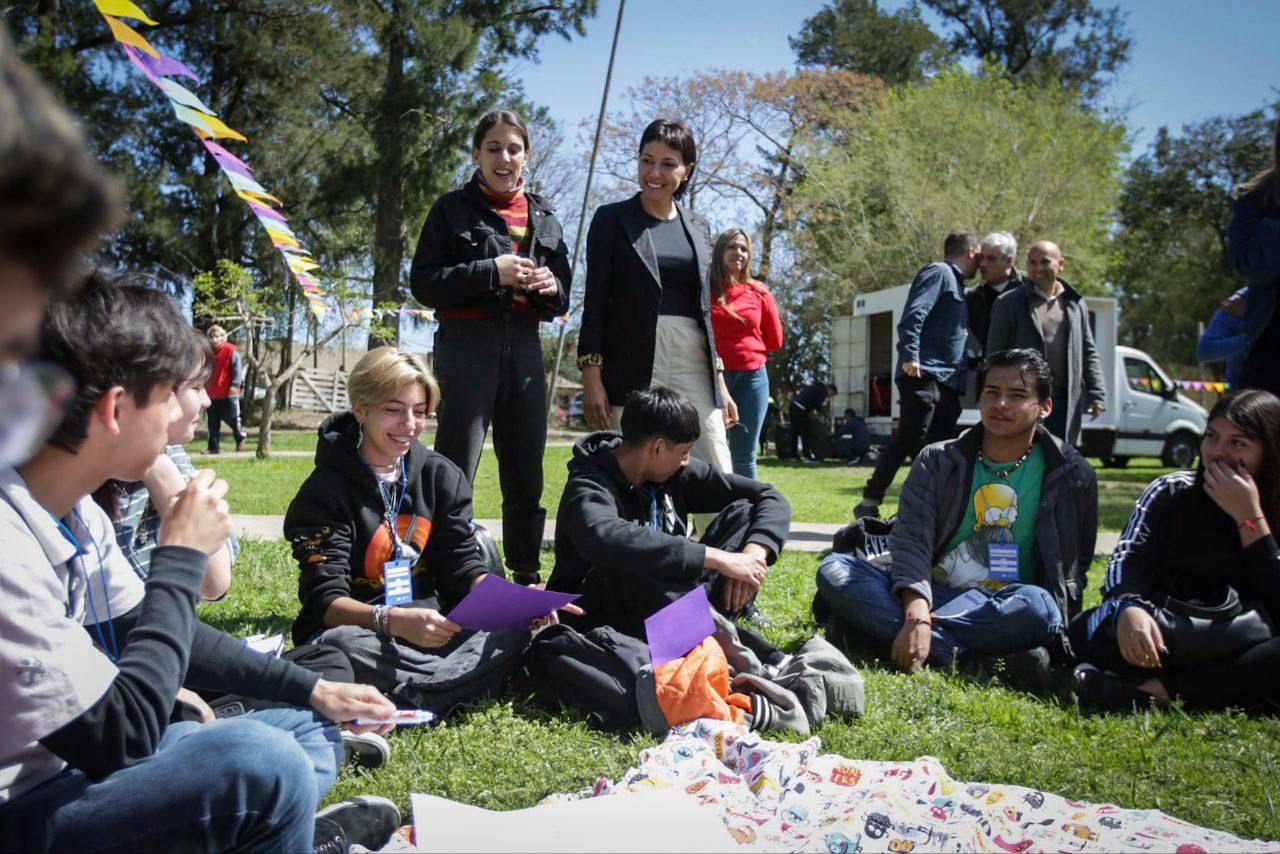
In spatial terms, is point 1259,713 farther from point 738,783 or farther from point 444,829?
point 444,829

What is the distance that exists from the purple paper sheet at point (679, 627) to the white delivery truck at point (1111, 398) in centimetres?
1211

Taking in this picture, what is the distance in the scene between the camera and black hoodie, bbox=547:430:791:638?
3129 mm

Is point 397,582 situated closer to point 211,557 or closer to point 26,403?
point 211,557

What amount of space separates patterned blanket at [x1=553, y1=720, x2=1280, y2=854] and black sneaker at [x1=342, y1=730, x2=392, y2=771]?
1.58ft

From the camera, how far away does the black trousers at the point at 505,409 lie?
3.91 m

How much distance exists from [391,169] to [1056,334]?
14.3 m

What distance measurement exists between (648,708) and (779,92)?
25.1m

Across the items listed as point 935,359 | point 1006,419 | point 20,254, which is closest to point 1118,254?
point 935,359

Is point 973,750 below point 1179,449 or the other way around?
below

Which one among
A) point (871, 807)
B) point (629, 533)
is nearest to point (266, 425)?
point (629, 533)

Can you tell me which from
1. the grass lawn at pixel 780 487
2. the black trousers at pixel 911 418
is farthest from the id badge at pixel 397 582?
the grass lawn at pixel 780 487

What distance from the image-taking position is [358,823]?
2.05 meters

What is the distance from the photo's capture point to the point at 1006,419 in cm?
374

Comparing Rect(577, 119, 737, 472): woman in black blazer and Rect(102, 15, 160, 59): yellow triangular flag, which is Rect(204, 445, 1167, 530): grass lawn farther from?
Rect(102, 15, 160, 59): yellow triangular flag
